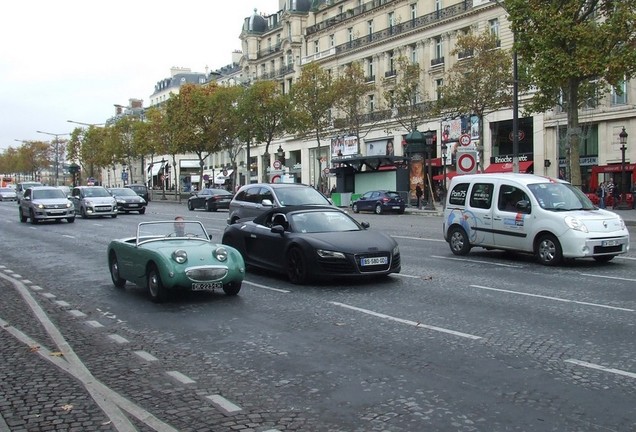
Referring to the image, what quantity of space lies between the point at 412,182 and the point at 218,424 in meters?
39.9

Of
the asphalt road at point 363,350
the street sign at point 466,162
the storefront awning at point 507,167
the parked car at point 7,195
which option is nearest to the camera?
the asphalt road at point 363,350

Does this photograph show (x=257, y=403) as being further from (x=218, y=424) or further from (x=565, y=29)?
(x=565, y=29)

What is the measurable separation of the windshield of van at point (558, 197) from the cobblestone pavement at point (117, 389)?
9.30m

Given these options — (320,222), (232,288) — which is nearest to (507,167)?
(320,222)

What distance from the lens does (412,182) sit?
44.2 meters

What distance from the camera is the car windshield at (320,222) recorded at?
40.6 ft

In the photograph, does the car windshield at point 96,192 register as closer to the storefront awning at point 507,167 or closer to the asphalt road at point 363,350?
the asphalt road at point 363,350

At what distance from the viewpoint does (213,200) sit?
4406 centimetres

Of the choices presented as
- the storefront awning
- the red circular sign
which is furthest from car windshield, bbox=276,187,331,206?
the storefront awning

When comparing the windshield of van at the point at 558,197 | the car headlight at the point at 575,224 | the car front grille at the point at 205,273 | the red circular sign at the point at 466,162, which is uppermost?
the red circular sign at the point at 466,162

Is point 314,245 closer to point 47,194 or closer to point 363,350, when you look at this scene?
point 363,350

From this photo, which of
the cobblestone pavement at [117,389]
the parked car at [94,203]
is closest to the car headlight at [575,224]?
the cobblestone pavement at [117,389]

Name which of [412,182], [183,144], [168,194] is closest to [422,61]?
[412,182]

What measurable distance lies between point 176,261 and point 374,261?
132 inches
